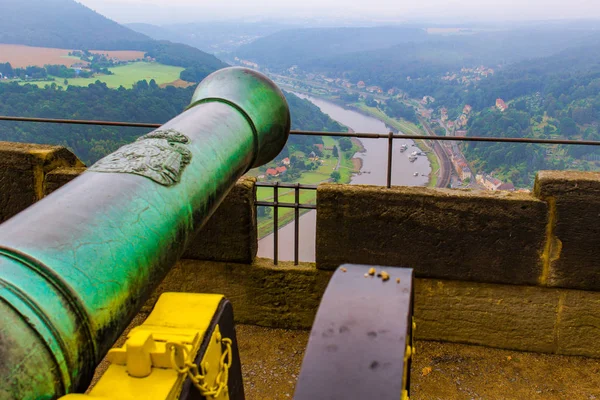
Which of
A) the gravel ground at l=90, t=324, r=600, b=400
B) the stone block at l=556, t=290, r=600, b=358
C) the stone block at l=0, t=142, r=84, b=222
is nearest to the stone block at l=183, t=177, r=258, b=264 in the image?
the gravel ground at l=90, t=324, r=600, b=400

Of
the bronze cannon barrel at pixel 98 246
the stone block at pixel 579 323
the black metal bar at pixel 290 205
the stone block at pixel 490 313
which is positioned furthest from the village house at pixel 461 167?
the bronze cannon barrel at pixel 98 246

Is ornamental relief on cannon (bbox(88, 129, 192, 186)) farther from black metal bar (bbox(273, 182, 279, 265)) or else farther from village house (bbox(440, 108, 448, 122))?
village house (bbox(440, 108, 448, 122))

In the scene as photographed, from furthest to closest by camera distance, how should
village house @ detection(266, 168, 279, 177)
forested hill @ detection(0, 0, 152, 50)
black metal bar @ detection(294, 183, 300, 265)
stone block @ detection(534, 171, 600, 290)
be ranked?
1. forested hill @ detection(0, 0, 152, 50)
2. village house @ detection(266, 168, 279, 177)
3. black metal bar @ detection(294, 183, 300, 265)
4. stone block @ detection(534, 171, 600, 290)

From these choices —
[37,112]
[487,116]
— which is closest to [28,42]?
[37,112]

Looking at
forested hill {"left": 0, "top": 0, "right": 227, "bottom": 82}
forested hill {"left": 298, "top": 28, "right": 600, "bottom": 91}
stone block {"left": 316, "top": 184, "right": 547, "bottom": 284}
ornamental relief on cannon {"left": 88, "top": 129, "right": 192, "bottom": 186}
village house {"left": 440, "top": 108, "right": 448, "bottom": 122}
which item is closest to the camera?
ornamental relief on cannon {"left": 88, "top": 129, "right": 192, "bottom": 186}

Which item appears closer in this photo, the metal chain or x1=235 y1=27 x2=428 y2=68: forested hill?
the metal chain

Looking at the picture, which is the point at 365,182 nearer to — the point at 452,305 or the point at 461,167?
the point at 452,305

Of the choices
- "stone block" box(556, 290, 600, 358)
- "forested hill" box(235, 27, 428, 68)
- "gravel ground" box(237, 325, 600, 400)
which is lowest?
"gravel ground" box(237, 325, 600, 400)
